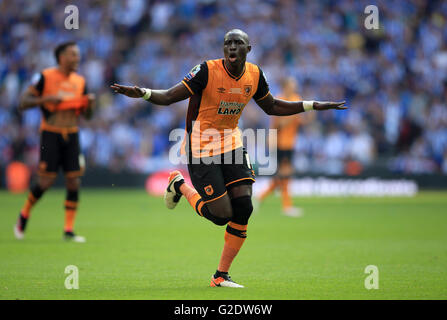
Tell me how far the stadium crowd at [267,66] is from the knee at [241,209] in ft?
51.6

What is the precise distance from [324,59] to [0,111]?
1167 centimetres

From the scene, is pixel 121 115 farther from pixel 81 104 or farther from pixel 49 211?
pixel 81 104

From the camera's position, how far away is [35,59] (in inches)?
1021

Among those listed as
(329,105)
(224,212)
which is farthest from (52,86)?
(329,105)

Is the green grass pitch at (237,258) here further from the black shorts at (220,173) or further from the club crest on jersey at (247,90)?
the club crest on jersey at (247,90)

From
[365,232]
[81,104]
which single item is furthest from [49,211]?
[365,232]

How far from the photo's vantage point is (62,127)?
11656 millimetres

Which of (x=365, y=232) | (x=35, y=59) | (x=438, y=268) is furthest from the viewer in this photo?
(x=35, y=59)

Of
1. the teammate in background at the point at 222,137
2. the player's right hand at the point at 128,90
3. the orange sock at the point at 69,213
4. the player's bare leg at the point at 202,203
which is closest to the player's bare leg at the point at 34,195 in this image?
the orange sock at the point at 69,213

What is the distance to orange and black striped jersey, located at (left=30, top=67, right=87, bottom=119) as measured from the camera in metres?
11.6

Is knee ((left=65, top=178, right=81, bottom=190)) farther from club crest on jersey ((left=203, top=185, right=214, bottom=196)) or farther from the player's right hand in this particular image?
the player's right hand

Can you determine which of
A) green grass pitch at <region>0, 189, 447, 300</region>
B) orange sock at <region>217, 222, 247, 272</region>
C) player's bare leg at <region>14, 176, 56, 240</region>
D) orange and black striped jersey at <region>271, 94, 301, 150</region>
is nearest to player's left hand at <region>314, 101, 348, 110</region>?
orange sock at <region>217, 222, 247, 272</region>

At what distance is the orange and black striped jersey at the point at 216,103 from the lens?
7.49m

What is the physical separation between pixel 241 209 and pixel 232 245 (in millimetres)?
395
